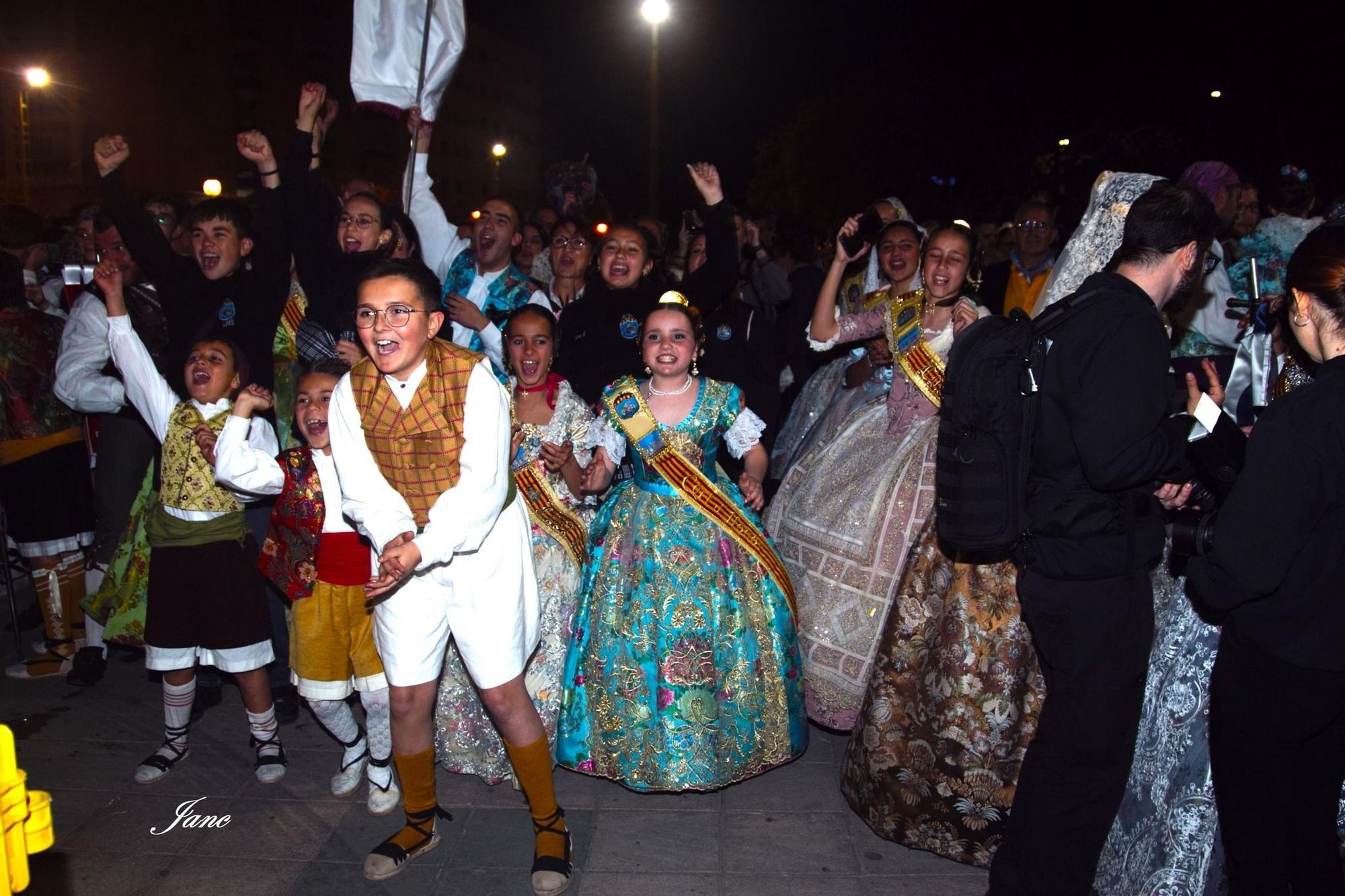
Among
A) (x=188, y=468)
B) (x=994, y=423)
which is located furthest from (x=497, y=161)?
(x=994, y=423)

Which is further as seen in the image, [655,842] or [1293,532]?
[655,842]

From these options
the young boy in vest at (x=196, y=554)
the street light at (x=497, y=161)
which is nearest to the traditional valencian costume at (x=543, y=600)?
the young boy in vest at (x=196, y=554)

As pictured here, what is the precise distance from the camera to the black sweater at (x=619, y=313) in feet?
16.5

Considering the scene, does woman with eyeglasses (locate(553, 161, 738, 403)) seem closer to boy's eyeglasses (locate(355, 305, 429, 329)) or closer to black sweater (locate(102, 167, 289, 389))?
black sweater (locate(102, 167, 289, 389))

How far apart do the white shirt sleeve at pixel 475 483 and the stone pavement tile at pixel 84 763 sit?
6.59 ft

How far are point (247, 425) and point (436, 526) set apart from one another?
122 centimetres

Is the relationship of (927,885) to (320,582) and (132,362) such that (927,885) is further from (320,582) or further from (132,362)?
(132,362)

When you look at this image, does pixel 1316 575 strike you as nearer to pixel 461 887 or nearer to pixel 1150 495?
pixel 1150 495

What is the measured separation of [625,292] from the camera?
16.9 ft

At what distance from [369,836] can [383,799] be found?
0.18 metres

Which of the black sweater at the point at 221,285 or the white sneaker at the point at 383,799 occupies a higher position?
the black sweater at the point at 221,285

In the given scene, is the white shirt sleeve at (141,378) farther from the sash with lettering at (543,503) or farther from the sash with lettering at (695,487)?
the sash with lettering at (695,487)

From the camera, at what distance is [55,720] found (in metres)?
4.82

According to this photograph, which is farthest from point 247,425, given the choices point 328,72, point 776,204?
point 328,72
